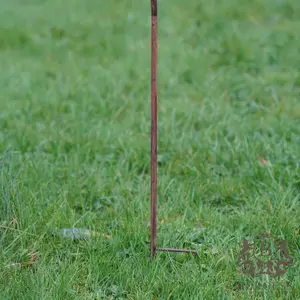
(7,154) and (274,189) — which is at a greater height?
(7,154)

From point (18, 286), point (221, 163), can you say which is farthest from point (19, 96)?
point (18, 286)

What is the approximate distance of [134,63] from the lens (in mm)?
5738

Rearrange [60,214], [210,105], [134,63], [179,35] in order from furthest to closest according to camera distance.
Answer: [179,35], [134,63], [210,105], [60,214]

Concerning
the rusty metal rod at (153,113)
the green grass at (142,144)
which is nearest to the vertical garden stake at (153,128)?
the rusty metal rod at (153,113)

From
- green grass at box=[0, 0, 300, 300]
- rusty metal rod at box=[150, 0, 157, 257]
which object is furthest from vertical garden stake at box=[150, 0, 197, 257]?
green grass at box=[0, 0, 300, 300]

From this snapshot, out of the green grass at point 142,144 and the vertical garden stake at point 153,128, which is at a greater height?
the vertical garden stake at point 153,128

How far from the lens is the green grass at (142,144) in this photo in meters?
3.01

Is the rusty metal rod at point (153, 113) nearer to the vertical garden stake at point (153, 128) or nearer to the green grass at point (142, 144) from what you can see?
the vertical garden stake at point (153, 128)

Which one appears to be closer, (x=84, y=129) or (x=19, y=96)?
(x=84, y=129)

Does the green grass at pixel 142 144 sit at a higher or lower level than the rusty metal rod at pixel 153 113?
lower

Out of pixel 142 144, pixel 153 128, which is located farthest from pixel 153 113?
pixel 142 144

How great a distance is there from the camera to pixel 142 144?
14.4 ft

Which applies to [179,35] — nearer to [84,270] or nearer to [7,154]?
[7,154]

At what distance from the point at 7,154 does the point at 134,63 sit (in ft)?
7.94
